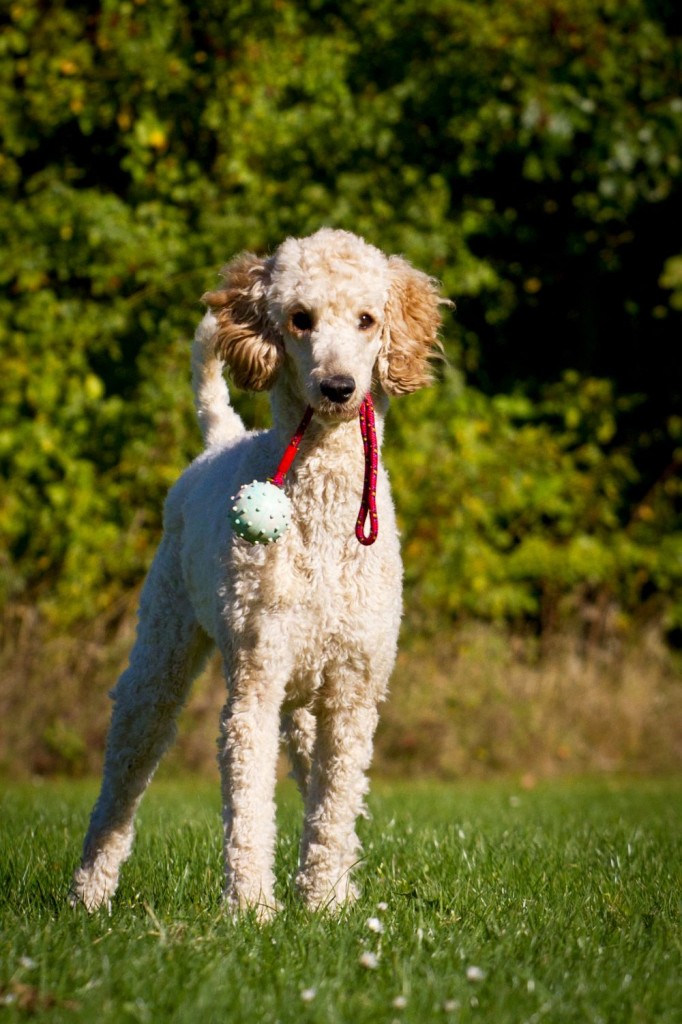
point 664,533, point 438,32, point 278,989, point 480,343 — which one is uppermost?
point 438,32

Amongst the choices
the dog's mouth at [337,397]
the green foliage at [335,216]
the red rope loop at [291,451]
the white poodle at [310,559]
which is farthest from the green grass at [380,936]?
the green foliage at [335,216]

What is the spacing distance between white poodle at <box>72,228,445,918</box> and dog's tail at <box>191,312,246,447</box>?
65 centimetres

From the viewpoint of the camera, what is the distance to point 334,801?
12.2ft

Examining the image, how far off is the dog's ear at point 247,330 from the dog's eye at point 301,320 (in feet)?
0.28

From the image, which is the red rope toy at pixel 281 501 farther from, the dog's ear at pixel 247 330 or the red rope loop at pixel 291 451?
the dog's ear at pixel 247 330

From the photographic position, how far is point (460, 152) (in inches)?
430

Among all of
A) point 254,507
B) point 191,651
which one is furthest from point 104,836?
point 254,507

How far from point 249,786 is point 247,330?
1.27 m

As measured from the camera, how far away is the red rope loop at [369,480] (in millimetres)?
3672

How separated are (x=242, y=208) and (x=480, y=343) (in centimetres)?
293

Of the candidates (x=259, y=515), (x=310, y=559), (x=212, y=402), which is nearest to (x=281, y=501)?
(x=259, y=515)

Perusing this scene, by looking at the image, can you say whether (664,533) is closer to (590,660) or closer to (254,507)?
(590,660)

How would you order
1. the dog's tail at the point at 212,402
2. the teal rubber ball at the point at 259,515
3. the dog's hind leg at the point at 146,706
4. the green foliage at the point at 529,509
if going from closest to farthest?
the teal rubber ball at the point at 259,515 < the dog's hind leg at the point at 146,706 < the dog's tail at the point at 212,402 < the green foliage at the point at 529,509

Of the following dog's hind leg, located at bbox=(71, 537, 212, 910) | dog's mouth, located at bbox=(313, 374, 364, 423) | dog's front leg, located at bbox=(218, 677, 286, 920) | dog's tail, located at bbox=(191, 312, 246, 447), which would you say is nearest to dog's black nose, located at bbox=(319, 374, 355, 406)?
dog's mouth, located at bbox=(313, 374, 364, 423)
